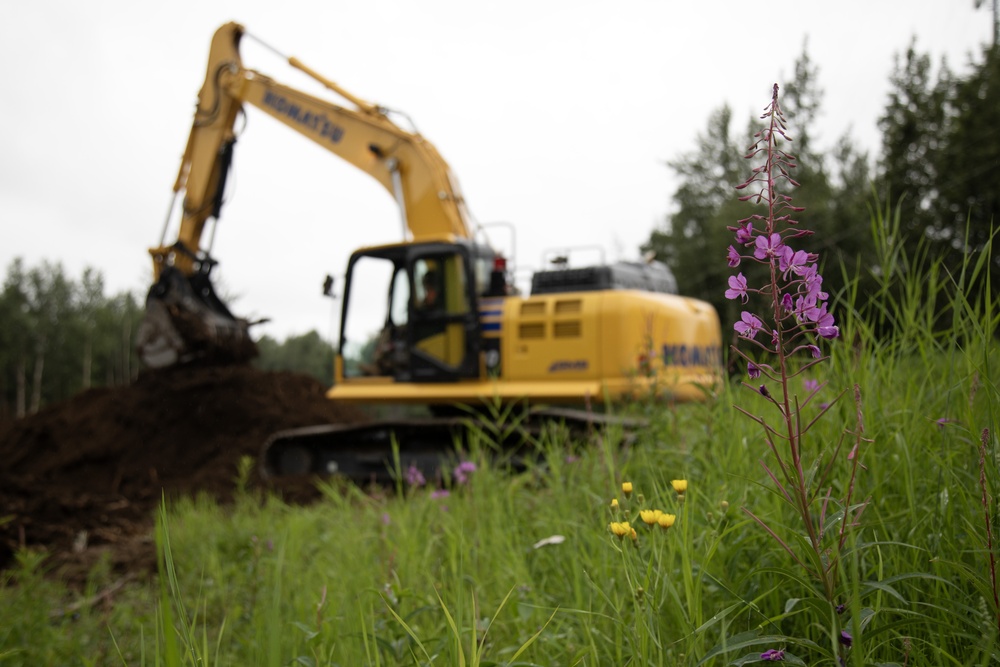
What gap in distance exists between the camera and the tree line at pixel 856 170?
17.7 meters

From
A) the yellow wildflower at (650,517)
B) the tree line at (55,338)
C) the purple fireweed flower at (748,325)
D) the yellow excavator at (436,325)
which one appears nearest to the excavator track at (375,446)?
the yellow excavator at (436,325)

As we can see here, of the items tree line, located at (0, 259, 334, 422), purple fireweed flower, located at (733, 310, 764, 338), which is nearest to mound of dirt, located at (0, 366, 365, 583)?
purple fireweed flower, located at (733, 310, 764, 338)

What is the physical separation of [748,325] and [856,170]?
35280 millimetres

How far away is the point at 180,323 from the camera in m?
8.62

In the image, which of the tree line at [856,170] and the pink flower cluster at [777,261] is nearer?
the pink flower cluster at [777,261]

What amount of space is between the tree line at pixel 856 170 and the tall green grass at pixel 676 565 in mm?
1217

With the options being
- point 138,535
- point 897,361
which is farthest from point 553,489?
point 138,535

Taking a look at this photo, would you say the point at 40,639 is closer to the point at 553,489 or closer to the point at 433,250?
the point at 553,489

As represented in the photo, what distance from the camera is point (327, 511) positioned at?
4402 mm

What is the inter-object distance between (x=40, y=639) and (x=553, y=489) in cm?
177

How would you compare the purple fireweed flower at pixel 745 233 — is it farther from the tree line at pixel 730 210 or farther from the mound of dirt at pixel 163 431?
the mound of dirt at pixel 163 431

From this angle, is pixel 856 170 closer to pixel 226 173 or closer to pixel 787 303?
pixel 226 173

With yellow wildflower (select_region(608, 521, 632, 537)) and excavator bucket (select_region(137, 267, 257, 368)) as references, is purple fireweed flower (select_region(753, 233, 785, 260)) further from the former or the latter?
excavator bucket (select_region(137, 267, 257, 368))

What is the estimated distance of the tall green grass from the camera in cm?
116
